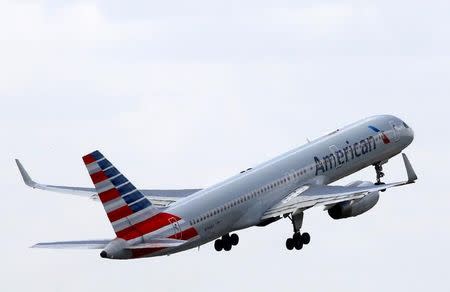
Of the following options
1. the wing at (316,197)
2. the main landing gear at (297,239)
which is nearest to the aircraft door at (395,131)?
the wing at (316,197)

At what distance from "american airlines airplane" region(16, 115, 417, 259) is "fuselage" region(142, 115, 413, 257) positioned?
0.21ft

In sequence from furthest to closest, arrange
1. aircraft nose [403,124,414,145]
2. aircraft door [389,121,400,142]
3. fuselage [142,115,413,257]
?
aircraft nose [403,124,414,145] → aircraft door [389,121,400,142] → fuselage [142,115,413,257]

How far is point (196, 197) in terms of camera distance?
327 feet

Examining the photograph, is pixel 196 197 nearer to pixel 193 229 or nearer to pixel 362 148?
pixel 193 229

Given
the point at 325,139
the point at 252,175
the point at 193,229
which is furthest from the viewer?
the point at 325,139

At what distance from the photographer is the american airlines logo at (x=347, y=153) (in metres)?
110

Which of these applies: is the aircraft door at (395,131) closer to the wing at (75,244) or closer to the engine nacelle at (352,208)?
the engine nacelle at (352,208)

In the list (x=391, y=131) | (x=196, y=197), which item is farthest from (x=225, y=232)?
(x=391, y=131)

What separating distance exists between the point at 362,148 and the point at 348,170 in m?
2.00

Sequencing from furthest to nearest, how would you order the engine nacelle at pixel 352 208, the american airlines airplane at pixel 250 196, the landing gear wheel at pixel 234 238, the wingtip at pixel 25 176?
the wingtip at pixel 25 176 < the engine nacelle at pixel 352 208 < the landing gear wheel at pixel 234 238 < the american airlines airplane at pixel 250 196

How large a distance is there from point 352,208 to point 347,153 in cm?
647

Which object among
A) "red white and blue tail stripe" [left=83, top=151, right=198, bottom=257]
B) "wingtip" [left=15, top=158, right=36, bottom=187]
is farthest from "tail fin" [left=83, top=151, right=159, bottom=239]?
"wingtip" [left=15, top=158, right=36, bottom=187]

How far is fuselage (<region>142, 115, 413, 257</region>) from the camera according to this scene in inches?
3866

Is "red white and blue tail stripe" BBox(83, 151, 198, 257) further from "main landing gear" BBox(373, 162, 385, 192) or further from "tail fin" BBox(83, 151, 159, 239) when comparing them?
"main landing gear" BBox(373, 162, 385, 192)
